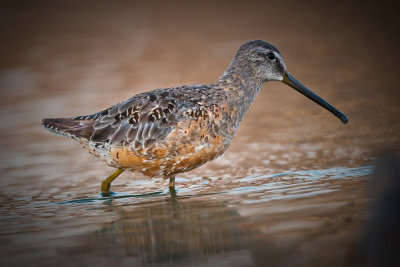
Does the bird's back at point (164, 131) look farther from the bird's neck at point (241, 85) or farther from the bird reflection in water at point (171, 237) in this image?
the bird reflection in water at point (171, 237)

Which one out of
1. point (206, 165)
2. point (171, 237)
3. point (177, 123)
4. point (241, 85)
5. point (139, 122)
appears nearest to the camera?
point (171, 237)

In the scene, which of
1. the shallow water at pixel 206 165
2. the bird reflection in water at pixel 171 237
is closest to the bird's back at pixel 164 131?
the shallow water at pixel 206 165

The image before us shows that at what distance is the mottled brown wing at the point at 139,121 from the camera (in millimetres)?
4793

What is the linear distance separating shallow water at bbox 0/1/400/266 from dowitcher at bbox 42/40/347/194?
0.32 meters

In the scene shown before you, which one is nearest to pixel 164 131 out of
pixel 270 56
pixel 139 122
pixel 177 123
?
pixel 177 123

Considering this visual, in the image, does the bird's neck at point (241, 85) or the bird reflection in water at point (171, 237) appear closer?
the bird reflection in water at point (171, 237)

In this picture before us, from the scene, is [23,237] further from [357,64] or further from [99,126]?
[357,64]

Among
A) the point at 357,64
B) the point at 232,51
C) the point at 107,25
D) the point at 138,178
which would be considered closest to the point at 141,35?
the point at 107,25

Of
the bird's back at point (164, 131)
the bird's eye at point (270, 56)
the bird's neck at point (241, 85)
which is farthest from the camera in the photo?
the bird's eye at point (270, 56)

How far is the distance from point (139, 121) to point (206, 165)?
122 centimetres

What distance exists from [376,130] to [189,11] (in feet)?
20.2

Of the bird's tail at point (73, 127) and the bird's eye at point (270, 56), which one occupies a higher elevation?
the bird's eye at point (270, 56)

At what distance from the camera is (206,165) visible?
5.95m

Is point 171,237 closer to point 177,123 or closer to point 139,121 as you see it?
point 177,123
